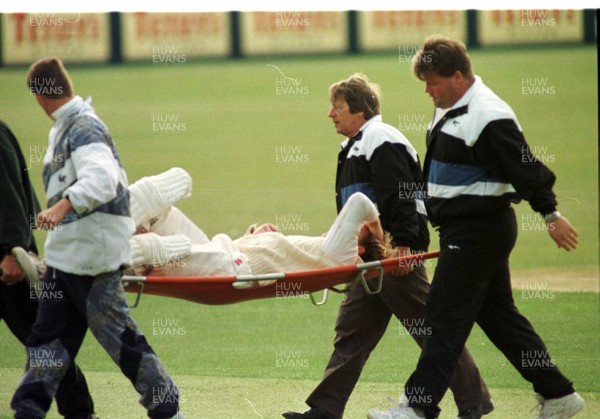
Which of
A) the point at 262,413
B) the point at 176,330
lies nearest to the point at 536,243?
the point at 176,330

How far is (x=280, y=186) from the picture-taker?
23047 mm

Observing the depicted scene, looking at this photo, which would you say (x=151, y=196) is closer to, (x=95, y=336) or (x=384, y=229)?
(x=95, y=336)

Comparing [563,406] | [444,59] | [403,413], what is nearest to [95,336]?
[403,413]

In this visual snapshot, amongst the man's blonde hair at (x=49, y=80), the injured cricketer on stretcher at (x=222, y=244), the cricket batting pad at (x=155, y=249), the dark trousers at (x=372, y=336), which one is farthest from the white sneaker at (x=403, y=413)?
the man's blonde hair at (x=49, y=80)

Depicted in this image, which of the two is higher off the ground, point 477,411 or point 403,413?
point 403,413

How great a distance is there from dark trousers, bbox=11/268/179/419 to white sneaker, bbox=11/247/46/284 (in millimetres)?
186

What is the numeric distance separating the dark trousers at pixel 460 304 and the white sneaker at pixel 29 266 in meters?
1.84

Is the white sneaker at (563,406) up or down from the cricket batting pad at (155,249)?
down

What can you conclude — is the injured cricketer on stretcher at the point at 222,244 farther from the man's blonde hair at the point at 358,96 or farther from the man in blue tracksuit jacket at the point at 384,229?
the man's blonde hair at the point at 358,96

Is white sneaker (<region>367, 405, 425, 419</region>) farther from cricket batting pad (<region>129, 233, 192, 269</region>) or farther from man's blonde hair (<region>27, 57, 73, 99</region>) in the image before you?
man's blonde hair (<region>27, 57, 73, 99</region>)

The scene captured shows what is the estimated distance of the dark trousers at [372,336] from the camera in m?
5.59

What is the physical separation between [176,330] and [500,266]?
4.51 metres

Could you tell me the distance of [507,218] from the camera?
16.9 feet

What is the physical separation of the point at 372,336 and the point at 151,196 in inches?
56.4
